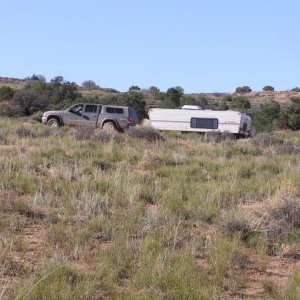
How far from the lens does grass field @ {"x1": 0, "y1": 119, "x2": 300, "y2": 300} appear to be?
5.12 m

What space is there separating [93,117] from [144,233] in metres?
21.5

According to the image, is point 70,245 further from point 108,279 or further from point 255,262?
point 255,262

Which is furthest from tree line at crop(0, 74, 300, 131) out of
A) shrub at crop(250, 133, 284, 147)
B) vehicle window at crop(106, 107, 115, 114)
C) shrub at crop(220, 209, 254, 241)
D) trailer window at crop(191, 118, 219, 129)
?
shrub at crop(220, 209, 254, 241)

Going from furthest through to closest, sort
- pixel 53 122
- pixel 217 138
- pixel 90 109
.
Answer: pixel 90 109 < pixel 53 122 < pixel 217 138

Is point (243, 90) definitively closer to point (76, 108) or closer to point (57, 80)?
point (57, 80)

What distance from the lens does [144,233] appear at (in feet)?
22.5

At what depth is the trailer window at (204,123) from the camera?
31.6 metres

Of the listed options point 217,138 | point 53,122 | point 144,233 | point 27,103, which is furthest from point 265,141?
point 27,103

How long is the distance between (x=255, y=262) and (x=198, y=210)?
81.7 inches

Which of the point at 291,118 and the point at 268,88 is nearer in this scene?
the point at 291,118

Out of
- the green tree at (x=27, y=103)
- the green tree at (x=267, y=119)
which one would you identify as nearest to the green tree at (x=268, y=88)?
the green tree at (x=267, y=119)

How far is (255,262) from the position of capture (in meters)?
6.25

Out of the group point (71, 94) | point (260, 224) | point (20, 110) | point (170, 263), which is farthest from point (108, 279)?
point (71, 94)

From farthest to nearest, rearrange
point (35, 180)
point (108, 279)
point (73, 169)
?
point (73, 169) < point (35, 180) < point (108, 279)
